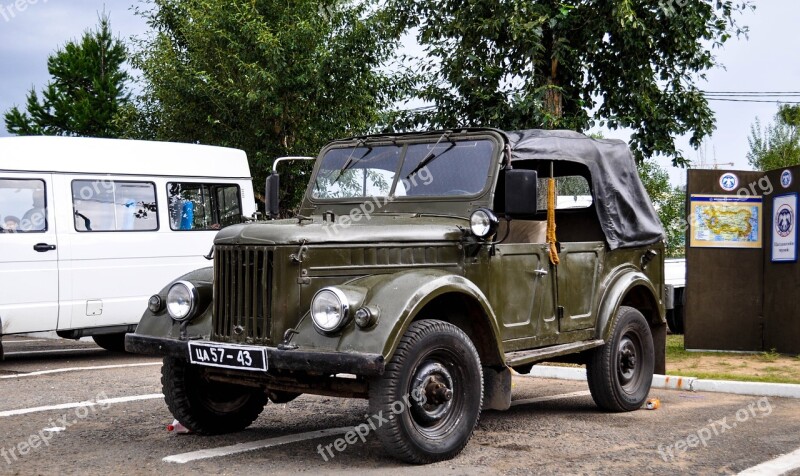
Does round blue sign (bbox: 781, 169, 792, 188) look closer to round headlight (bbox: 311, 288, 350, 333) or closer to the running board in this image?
the running board

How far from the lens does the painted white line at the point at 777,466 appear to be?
5602 mm

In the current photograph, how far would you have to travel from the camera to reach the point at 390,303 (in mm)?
5578

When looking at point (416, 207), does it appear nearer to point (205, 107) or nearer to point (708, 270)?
point (708, 270)

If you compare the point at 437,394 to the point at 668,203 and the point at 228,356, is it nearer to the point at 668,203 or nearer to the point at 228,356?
the point at 228,356

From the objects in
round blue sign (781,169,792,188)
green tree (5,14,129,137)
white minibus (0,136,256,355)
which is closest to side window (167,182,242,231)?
white minibus (0,136,256,355)

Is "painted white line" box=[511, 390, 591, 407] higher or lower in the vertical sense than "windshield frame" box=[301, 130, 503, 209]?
lower

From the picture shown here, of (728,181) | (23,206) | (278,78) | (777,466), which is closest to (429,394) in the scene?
(777,466)

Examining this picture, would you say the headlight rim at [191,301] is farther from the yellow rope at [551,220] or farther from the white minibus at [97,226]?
the white minibus at [97,226]

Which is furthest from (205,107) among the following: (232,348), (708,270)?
(232,348)

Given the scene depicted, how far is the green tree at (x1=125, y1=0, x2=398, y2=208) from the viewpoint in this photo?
1827 centimetres

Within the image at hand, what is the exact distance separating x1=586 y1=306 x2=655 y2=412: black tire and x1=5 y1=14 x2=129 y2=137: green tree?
36.2 meters

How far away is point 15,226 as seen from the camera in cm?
1080

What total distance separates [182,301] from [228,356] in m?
0.77

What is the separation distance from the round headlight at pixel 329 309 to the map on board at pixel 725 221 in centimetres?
766
